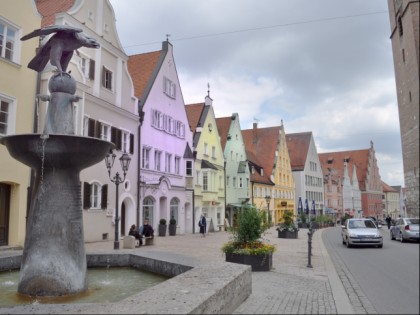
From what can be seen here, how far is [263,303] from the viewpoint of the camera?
8.00 meters

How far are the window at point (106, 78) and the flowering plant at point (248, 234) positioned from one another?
637 inches

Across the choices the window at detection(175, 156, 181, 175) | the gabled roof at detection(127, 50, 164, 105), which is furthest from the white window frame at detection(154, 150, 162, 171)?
the gabled roof at detection(127, 50, 164, 105)

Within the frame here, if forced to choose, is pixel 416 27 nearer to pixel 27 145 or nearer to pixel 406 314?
pixel 406 314

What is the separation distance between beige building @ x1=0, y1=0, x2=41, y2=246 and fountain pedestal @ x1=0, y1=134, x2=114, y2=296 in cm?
1079

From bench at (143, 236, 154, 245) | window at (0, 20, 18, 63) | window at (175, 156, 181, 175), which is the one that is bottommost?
bench at (143, 236, 154, 245)

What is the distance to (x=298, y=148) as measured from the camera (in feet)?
267

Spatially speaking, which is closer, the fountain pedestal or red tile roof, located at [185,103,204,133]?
the fountain pedestal

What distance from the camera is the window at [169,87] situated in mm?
34362

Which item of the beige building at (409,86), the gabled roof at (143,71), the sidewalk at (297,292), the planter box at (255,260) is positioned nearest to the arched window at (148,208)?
the gabled roof at (143,71)

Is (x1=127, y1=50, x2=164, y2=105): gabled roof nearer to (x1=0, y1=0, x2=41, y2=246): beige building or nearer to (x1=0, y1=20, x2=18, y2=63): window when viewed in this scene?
(x1=0, y1=0, x2=41, y2=246): beige building

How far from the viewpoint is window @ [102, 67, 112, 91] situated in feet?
85.4

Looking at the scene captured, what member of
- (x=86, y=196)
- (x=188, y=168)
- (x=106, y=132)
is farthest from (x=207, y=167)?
(x=86, y=196)

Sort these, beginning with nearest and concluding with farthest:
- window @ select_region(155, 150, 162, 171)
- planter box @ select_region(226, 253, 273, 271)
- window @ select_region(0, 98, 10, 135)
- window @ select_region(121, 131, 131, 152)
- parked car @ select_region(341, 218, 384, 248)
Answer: planter box @ select_region(226, 253, 273, 271) → window @ select_region(0, 98, 10, 135) → parked car @ select_region(341, 218, 384, 248) → window @ select_region(121, 131, 131, 152) → window @ select_region(155, 150, 162, 171)

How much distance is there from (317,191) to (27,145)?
78978 millimetres
